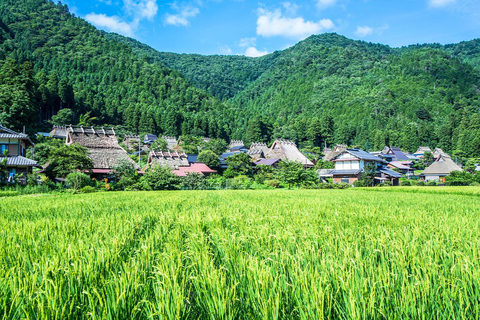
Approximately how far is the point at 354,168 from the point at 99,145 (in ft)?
112

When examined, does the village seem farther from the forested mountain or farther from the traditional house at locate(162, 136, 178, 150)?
the forested mountain

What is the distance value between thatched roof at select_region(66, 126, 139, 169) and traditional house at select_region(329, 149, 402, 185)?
2739 cm

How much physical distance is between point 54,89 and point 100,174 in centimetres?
4065

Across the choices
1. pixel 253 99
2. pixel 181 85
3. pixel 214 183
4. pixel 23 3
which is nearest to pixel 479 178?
pixel 214 183

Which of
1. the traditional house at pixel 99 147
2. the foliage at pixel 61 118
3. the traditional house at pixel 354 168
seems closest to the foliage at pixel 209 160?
the traditional house at pixel 99 147

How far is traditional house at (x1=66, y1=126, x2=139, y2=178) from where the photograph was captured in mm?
30891

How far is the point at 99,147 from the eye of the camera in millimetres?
33031

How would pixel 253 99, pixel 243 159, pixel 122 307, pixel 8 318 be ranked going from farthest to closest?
pixel 253 99 < pixel 243 159 < pixel 122 307 < pixel 8 318

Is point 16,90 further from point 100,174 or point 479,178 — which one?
point 479,178

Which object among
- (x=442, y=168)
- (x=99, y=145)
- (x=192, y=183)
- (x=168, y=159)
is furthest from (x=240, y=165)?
(x=442, y=168)

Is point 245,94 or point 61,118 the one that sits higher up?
point 245,94

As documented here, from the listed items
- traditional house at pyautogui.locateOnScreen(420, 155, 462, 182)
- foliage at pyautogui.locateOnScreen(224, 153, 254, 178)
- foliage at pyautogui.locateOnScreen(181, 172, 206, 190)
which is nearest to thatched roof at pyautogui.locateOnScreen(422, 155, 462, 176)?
traditional house at pyautogui.locateOnScreen(420, 155, 462, 182)

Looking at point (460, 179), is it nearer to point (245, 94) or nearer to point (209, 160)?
point (209, 160)

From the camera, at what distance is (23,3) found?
407 feet
